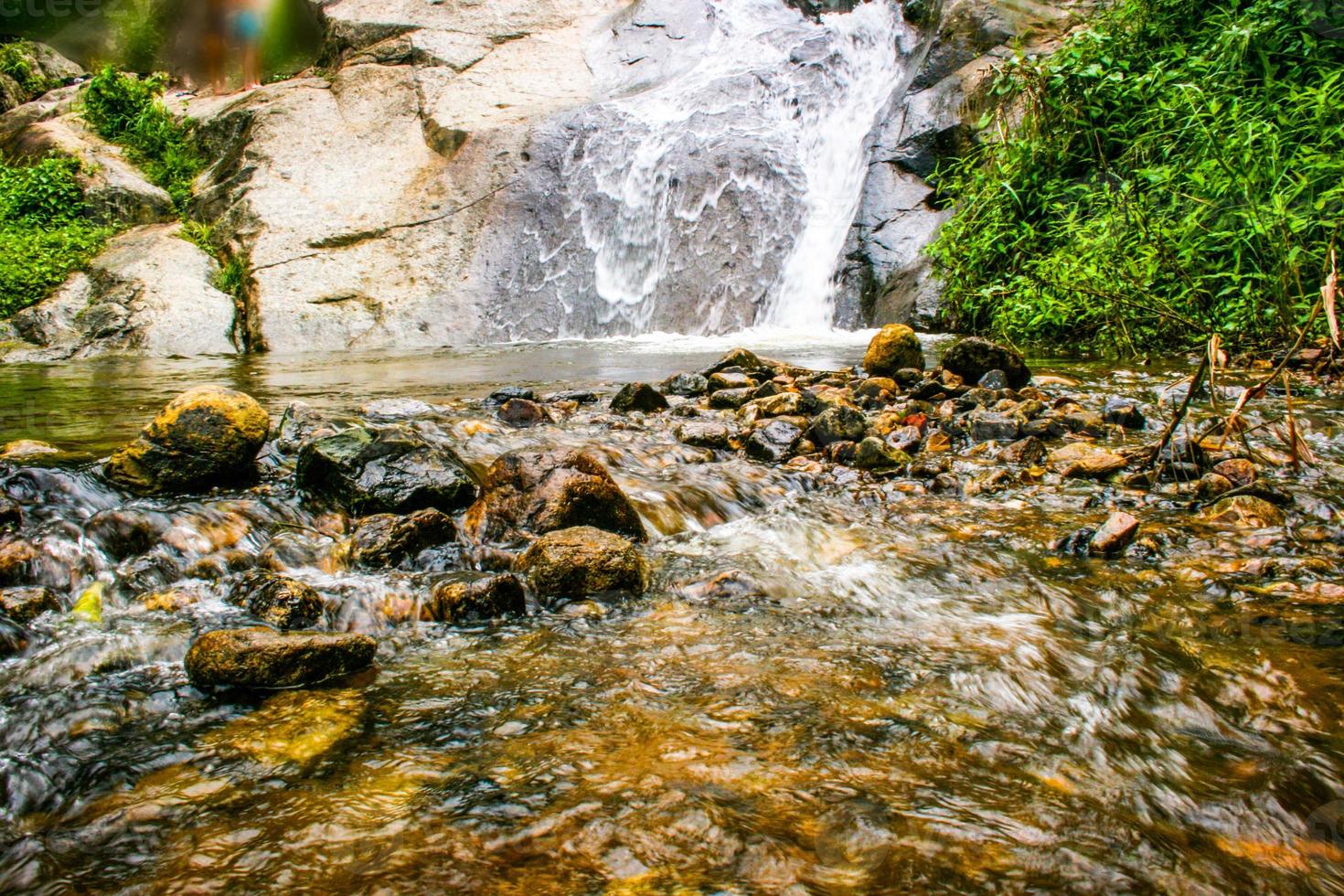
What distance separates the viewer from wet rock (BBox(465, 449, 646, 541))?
2.85 m

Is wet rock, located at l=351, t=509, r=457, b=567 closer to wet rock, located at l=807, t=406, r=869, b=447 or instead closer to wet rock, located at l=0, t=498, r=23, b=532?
wet rock, located at l=0, t=498, r=23, b=532

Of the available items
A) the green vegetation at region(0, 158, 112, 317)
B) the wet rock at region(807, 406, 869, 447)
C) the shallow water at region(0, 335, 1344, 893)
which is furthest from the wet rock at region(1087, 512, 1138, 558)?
the green vegetation at region(0, 158, 112, 317)

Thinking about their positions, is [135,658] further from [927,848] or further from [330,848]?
[927,848]

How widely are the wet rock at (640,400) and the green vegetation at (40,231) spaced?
31.0 ft

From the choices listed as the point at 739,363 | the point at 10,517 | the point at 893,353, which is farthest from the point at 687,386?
the point at 10,517

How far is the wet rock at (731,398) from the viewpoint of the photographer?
16.4 feet

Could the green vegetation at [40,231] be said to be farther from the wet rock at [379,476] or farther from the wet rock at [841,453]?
the wet rock at [841,453]

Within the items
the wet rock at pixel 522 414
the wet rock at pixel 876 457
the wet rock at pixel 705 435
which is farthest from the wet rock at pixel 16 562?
the wet rock at pixel 876 457

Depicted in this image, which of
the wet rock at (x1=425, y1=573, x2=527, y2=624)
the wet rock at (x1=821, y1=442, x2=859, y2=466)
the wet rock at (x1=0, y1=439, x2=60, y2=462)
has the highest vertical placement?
the wet rock at (x1=0, y1=439, x2=60, y2=462)

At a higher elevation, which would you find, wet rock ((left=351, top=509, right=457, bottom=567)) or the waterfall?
the waterfall

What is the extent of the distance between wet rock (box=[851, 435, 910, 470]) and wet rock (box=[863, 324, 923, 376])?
5.78 feet

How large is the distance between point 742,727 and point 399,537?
1.56 m

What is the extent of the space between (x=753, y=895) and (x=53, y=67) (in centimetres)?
2068

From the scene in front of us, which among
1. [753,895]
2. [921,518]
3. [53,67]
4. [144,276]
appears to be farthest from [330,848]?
[53,67]
